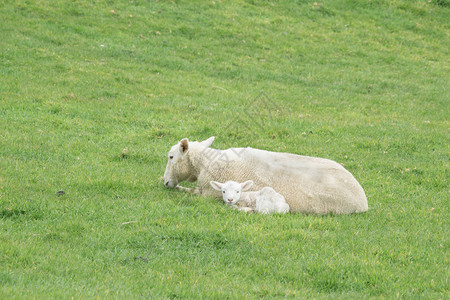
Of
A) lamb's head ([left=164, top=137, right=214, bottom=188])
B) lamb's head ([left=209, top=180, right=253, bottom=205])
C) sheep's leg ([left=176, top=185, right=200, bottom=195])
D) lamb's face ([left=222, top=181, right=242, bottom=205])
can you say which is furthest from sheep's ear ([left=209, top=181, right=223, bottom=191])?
lamb's head ([left=164, top=137, right=214, bottom=188])

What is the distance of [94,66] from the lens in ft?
55.9

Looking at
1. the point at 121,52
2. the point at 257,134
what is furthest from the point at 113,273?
the point at 121,52

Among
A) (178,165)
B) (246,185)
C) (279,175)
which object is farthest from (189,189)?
(279,175)

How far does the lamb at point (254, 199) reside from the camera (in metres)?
8.17

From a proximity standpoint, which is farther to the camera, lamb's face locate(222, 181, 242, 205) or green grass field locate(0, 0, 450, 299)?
lamb's face locate(222, 181, 242, 205)

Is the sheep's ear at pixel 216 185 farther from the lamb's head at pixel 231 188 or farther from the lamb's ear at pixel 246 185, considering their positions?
the lamb's ear at pixel 246 185

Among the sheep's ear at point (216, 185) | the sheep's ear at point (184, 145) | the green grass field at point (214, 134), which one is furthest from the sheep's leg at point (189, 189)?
the sheep's ear at point (216, 185)

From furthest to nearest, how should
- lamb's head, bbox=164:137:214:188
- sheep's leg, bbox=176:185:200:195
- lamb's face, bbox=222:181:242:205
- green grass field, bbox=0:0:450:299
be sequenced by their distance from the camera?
lamb's head, bbox=164:137:214:188, sheep's leg, bbox=176:185:200:195, lamb's face, bbox=222:181:242:205, green grass field, bbox=0:0:450:299

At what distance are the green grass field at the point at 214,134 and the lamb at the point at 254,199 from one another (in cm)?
29

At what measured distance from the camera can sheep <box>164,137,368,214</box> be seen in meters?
8.41

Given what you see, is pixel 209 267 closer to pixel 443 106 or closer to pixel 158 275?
pixel 158 275

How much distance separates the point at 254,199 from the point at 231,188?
430 mm

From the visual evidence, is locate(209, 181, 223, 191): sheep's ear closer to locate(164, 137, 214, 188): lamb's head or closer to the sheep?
the sheep

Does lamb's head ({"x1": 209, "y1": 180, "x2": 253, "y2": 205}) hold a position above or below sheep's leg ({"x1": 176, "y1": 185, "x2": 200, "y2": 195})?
above
